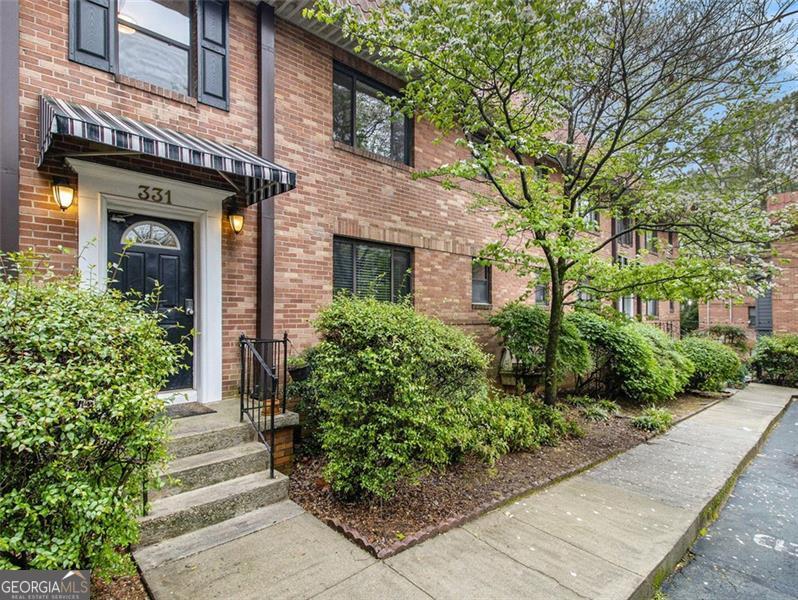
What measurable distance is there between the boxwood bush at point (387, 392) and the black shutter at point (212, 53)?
3274 millimetres

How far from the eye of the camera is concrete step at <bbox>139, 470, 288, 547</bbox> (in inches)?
122

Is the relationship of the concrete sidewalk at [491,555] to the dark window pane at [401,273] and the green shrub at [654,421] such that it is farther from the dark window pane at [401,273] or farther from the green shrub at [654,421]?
the dark window pane at [401,273]

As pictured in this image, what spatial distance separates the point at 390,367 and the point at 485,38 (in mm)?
4192

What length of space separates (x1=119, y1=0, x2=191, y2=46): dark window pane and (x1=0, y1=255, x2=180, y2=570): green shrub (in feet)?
12.4

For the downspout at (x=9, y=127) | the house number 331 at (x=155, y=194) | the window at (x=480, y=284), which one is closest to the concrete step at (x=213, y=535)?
the downspout at (x=9, y=127)

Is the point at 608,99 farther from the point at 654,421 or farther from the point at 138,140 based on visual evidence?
the point at 138,140

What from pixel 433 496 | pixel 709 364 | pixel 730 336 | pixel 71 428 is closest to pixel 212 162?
pixel 71 428

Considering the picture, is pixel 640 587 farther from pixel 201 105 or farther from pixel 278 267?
pixel 201 105

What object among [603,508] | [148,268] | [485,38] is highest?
[485,38]

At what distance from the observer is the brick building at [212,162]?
3.90m

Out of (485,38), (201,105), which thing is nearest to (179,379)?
(201,105)

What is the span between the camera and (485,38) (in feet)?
16.1

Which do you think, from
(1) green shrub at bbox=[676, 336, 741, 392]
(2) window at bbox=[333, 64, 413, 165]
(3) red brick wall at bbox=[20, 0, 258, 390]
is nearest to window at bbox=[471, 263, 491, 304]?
(2) window at bbox=[333, 64, 413, 165]

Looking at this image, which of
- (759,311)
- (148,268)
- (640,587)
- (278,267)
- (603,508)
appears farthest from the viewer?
(759,311)
